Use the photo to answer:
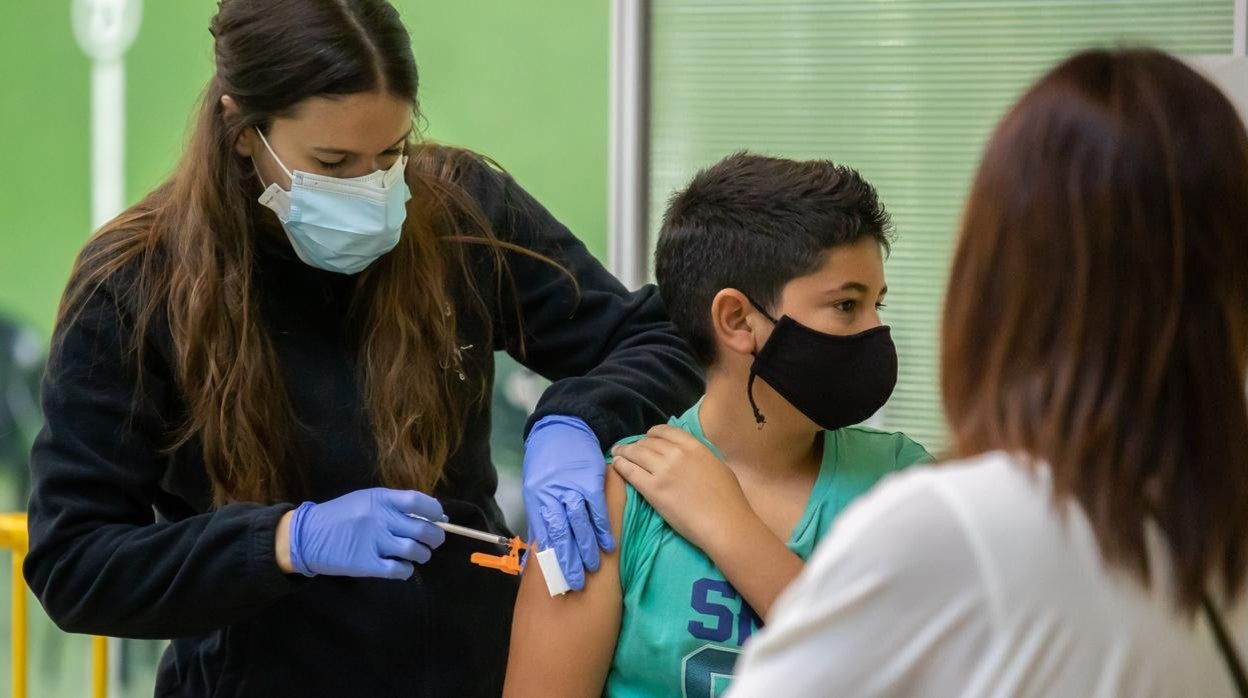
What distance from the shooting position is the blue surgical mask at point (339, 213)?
1.65 m

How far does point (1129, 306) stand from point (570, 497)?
84 cm

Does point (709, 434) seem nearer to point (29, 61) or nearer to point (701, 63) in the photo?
point (701, 63)

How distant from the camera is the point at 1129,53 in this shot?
2.90 feet

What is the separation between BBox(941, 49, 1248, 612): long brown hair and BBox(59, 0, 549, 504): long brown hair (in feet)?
3.18

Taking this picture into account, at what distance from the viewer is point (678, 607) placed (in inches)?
58.7

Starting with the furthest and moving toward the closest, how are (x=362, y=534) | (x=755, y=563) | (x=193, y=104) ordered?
(x=193, y=104) < (x=362, y=534) < (x=755, y=563)

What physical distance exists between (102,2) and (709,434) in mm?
2083

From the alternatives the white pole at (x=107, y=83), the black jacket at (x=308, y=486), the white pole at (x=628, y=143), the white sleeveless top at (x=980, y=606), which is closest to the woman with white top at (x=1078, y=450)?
the white sleeveless top at (x=980, y=606)

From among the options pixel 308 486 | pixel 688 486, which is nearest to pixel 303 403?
pixel 308 486

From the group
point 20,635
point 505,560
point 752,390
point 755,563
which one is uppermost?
point 752,390

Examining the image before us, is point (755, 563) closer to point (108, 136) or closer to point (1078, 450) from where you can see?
point (1078, 450)

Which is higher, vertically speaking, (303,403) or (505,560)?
(303,403)

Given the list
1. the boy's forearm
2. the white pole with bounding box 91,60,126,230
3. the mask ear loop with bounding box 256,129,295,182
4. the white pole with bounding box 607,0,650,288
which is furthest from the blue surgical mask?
the white pole with bounding box 91,60,126,230

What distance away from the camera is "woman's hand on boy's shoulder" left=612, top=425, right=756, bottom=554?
1.47 meters
